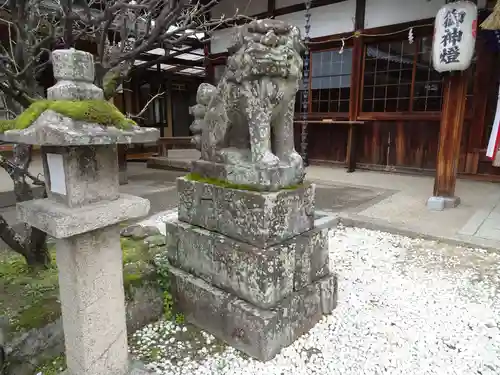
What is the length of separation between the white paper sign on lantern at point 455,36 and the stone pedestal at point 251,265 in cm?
382

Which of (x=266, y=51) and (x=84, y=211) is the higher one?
(x=266, y=51)

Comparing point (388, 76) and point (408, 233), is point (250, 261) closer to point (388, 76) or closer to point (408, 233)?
point (408, 233)

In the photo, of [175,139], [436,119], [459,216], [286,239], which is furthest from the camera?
[175,139]

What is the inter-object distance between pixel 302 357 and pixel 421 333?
937 mm

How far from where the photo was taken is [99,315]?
71.7 inches

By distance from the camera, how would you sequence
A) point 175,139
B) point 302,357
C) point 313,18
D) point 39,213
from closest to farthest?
point 39,213, point 302,357, point 313,18, point 175,139

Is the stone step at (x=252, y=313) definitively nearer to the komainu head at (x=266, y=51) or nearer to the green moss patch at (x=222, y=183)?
the green moss patch at (x=222, y=183)

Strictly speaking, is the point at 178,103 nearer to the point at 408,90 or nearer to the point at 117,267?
the point at 408,90

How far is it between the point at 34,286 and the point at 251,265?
1.58m

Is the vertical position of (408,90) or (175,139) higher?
(408,90)

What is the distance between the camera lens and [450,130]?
5145 mm

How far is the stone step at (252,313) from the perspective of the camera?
2.18 m

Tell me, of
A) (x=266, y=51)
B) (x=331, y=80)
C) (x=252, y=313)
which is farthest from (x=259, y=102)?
(x=331, y=80)

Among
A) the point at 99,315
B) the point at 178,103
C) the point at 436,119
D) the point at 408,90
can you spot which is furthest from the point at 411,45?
the point at 178,103
